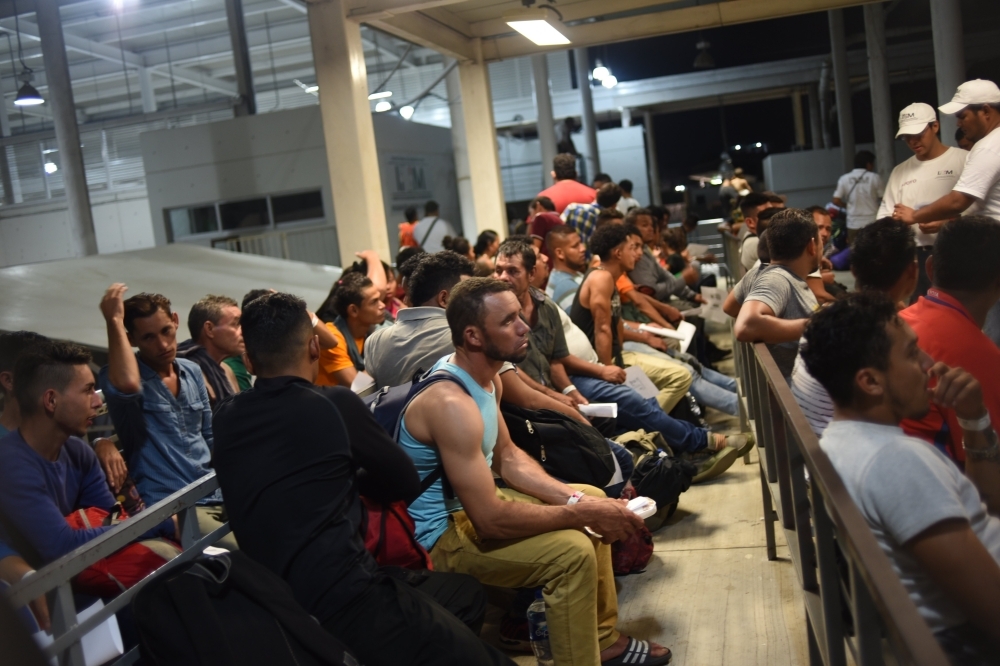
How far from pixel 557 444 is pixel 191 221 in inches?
561

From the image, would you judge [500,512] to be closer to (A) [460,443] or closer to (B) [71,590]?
(A) [460,443]

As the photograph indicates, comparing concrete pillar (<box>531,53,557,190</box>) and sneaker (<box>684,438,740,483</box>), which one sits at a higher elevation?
concrete pillar (<box>531,53,557,190</box>)

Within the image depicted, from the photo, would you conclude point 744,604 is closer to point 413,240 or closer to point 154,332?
point 154,332

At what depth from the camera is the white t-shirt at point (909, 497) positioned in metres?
1.87

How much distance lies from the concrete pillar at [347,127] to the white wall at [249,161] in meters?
7.67

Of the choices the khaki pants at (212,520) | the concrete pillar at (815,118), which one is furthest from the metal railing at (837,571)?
the concrete pillar at (815,118)

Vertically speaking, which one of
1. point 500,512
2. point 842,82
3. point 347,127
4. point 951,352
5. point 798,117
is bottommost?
point 500,512

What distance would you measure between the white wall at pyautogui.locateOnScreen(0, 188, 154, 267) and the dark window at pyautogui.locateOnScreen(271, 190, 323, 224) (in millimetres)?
8946

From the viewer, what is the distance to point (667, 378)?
591 cm

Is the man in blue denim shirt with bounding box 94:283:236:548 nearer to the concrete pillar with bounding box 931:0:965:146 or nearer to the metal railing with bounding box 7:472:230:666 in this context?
the metal railing with bounding box 7:472:230:666

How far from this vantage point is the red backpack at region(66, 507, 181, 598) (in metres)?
2.63

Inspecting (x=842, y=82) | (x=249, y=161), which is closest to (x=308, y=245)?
(x=249, y=161)

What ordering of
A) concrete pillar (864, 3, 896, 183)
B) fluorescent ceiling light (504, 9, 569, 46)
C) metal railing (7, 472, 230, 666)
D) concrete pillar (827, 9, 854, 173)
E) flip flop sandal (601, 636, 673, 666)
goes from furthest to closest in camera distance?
1. concrete pillar (827, 9, 854, 173)
2. concrete pillar (864, 3, 896, 183)
3. fluorescent ceiling light (504, 9, 569, 46)
4. flip flop sandal (601, 636, 673, 666)
5. metal railing (7, 472, 230, 666)

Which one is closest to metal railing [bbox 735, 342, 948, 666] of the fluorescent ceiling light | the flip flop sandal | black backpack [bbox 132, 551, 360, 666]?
the flip flop sandal
